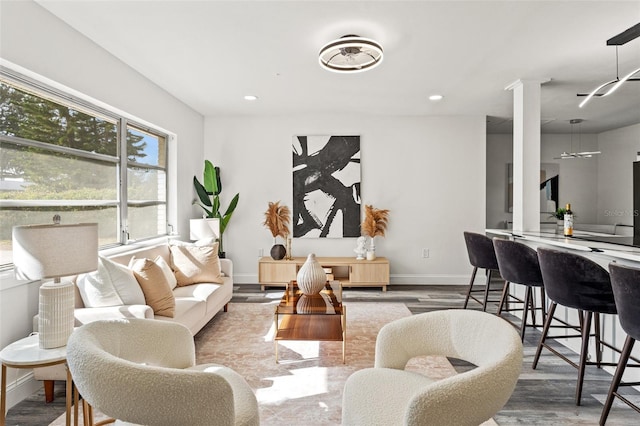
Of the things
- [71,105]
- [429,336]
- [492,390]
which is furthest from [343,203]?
[492,390]

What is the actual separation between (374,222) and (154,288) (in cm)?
336

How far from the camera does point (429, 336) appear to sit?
170 centimetres

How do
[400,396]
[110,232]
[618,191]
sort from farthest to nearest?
[618,191] < [110,232] < [400,396]

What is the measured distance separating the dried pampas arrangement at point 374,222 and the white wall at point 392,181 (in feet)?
0.67

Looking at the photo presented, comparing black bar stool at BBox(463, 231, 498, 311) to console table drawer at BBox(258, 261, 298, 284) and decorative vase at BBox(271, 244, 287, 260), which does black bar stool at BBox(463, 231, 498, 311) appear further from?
decorative vase at BBox(271, 244, 287, 260)

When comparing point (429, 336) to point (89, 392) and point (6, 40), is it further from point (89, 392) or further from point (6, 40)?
point (6, 40)

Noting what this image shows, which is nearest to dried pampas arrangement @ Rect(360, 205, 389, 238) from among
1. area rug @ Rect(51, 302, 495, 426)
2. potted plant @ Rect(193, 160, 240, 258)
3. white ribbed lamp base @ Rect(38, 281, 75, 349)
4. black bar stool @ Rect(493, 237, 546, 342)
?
area rug @ Rect(51, 302, 495, 426)

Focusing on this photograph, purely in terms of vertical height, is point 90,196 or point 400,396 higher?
point 90,196

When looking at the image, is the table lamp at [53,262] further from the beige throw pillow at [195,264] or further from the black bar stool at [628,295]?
the black bar stool at [628,295]

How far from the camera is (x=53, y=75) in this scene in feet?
8.45

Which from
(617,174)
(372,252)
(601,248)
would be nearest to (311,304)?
(601,248)

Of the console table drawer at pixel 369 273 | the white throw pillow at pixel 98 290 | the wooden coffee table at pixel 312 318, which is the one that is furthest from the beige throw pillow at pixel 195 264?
the console table drawer at pixel 369 273

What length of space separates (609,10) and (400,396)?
114 inches

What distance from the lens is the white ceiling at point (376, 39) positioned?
2.51 meters
